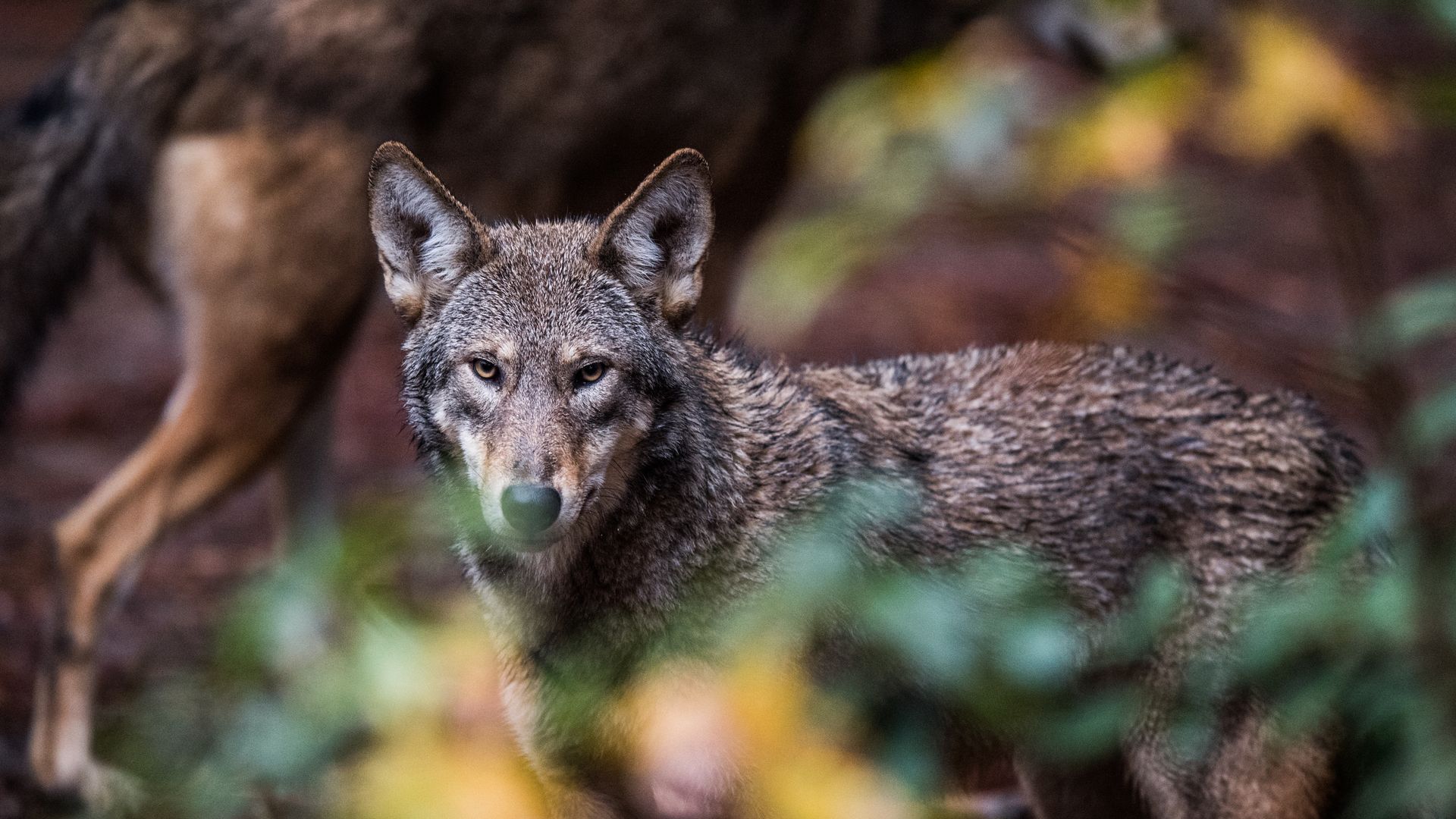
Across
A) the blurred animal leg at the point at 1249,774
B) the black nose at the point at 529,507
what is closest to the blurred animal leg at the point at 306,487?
the black nose at the point at 529,507

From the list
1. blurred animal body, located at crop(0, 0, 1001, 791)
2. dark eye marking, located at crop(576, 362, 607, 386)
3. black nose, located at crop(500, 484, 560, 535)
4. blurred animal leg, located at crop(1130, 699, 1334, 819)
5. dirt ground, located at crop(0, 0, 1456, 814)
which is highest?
dark eye marking, located at crop(576, 362, 607, 386)

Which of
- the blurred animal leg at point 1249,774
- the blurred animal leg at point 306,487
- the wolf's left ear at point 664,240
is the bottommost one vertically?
the blurred animal leg at point 306,487

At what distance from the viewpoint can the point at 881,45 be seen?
6.79m

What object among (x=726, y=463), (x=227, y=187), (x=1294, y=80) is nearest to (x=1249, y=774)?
(x=726, y=463)

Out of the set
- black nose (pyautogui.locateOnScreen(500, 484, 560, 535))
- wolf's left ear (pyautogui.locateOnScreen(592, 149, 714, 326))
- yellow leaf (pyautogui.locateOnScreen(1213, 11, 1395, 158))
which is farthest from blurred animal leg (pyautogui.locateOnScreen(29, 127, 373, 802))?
yellow leaf (pyautogui.locateOnScreen(1213, 11, 1395, 158))

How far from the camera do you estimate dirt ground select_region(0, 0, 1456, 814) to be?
21.6 feet

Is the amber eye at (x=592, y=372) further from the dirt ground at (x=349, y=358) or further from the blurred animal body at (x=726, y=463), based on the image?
the dirt ground at (x=349, y=358)

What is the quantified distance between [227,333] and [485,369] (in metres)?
2.38

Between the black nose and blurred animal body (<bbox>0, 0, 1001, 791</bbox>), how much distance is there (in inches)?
105

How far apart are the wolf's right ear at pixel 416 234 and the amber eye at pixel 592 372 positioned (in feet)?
1.35

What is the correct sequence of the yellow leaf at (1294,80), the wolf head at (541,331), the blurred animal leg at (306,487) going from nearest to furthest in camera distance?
1. the yellow leaf at (1294,80)
2. the wolf head at (541,331)
3. the blurred animal leg at (306,487)

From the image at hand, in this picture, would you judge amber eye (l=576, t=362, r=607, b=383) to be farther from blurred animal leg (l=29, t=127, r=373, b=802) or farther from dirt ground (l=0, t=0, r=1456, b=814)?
blurred animal leg (l=29, t=127, r=373, b=802)

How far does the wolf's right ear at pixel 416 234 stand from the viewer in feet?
11.2

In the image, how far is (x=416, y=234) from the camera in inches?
140
